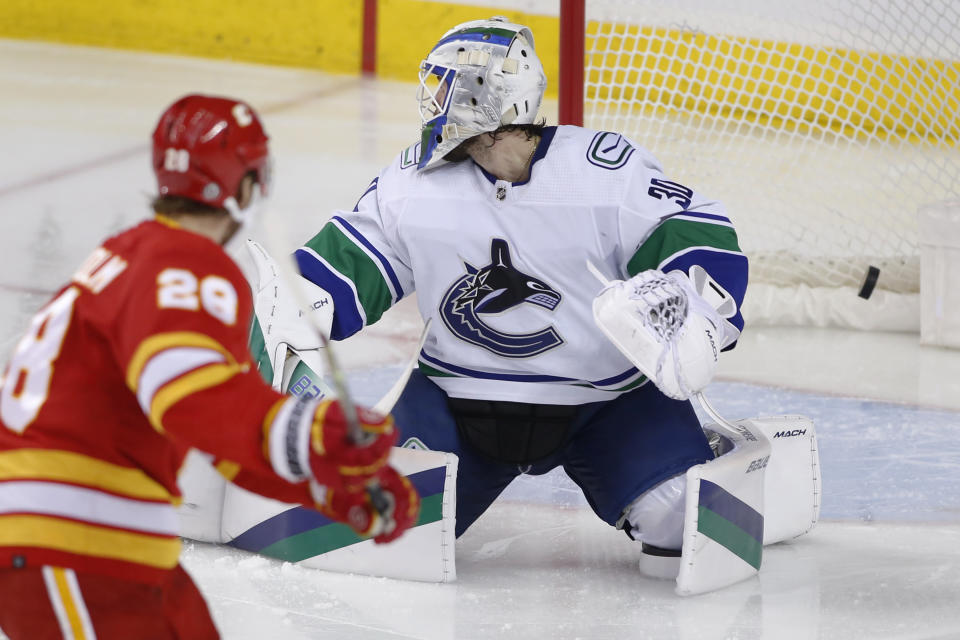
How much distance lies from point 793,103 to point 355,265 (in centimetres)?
346

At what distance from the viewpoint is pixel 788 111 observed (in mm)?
6340

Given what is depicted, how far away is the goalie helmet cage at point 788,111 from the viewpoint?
4.71m

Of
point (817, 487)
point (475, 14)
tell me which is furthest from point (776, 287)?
point (475, 14)

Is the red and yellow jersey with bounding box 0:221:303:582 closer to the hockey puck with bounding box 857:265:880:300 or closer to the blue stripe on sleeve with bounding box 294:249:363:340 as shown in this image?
the blue stripe on sleeve with bounding box 294:249:363:340

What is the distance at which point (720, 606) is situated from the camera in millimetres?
2416

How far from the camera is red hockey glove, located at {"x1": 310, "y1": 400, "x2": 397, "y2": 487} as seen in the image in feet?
4.49

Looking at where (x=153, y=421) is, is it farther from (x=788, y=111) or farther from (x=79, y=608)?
(x=788, y=111)

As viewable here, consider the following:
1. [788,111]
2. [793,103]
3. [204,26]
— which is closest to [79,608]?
[793,103]

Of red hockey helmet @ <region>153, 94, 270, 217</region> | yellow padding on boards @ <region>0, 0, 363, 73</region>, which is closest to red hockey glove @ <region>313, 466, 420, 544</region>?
red hockey helmet @ <region>153, 94, 270, 217</region>

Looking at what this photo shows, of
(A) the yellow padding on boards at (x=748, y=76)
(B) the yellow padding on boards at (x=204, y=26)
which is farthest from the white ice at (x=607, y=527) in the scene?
(B) the yellow padding on boards at (x=204, y=26)

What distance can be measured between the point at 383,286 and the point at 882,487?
3.95 feet

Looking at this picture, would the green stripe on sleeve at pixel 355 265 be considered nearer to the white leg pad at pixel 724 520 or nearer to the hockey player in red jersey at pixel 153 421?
the white leg pad at pixel 724 520

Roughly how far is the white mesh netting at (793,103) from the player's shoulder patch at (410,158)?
215 centimetres

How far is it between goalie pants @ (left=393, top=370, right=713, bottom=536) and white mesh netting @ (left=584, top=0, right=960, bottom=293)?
2.23 metres
